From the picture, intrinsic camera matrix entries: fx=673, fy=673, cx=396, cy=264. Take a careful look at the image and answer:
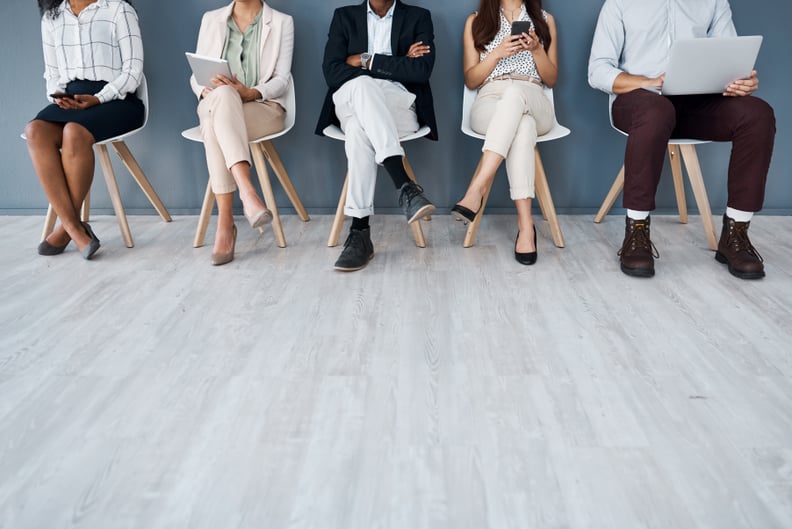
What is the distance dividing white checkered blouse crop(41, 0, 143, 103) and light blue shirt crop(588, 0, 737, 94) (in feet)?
6.32

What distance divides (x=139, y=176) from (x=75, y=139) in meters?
0.42

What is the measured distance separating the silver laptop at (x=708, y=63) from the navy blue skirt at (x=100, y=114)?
2141mm

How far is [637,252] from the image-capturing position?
2461mm

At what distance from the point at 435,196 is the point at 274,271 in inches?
41.7

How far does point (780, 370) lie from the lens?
175 cm

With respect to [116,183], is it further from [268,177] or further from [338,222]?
[338,222]

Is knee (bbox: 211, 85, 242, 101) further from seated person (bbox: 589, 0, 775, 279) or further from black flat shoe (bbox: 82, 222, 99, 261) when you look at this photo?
seated person (bbox: 589, 0, 775, 279)

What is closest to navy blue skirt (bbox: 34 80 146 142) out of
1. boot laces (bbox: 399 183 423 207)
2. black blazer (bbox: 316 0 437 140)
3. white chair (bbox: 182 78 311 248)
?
white chair (bbox: 182 78 311 248)

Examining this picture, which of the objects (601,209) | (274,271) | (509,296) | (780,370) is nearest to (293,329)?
(274,271)

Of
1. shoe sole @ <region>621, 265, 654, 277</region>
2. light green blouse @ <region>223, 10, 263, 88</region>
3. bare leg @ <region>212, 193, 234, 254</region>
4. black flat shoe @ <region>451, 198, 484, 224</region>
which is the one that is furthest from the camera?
A: light green blouse @ <region>223, 10, 263, 88</region>

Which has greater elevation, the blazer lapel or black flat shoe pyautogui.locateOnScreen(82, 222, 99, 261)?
the blazer lapel

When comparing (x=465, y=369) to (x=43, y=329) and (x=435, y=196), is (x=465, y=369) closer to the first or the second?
(x=43, y=329)

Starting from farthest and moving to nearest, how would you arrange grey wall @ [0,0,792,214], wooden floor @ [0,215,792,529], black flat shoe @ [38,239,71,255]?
grey wall @ [0,0,792,214]
black flat shoe @ [38,239,71,255]
wooden floor @ [0,215,792,529]

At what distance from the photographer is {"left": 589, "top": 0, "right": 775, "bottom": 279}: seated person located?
8.00ft
